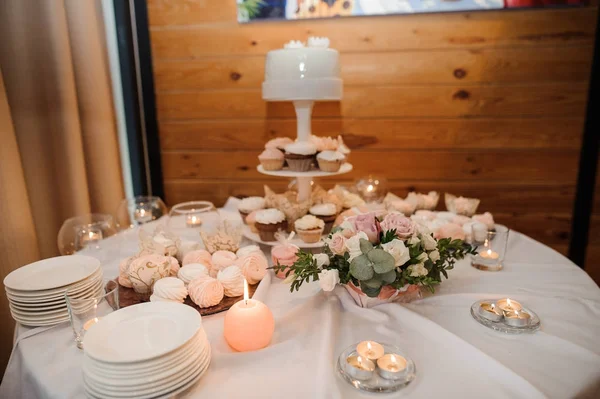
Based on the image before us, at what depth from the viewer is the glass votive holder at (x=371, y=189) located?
1.89 metres

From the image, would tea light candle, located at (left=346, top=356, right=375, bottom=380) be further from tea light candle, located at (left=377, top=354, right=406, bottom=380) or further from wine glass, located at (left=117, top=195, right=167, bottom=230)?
wine glass, located at (left=117, top=195, right=167, bottom=230)

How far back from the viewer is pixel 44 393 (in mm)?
796

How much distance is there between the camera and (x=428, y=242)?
1.04 meters

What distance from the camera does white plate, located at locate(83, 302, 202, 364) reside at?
0.76 metres

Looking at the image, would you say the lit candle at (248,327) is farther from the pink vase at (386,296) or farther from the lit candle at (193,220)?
the lit candle at (193,220)

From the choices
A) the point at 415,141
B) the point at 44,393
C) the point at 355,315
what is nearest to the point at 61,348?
the point at 44,393

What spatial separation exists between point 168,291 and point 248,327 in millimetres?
283

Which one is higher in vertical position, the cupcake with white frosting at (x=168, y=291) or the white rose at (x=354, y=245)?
the white rose at (x=354, y=245)

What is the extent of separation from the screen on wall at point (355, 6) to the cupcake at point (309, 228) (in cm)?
146

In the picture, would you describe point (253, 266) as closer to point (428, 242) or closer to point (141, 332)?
point (141, 332)

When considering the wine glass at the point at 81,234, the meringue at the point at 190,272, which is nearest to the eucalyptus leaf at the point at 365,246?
the meringue at the point at 190,272

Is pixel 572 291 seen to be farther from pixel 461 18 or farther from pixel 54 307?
pixel 461 18

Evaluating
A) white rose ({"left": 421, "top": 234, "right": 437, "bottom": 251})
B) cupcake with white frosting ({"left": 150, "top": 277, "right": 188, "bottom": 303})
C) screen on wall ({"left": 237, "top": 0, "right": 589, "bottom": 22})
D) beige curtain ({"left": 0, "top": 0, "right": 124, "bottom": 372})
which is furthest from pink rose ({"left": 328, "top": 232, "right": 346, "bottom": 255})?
screen on wall ({"left": 237, "top": 0, "right": 589, "bottom": 22})

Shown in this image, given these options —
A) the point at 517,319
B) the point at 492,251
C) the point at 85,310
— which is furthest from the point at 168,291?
the point at 492,251
